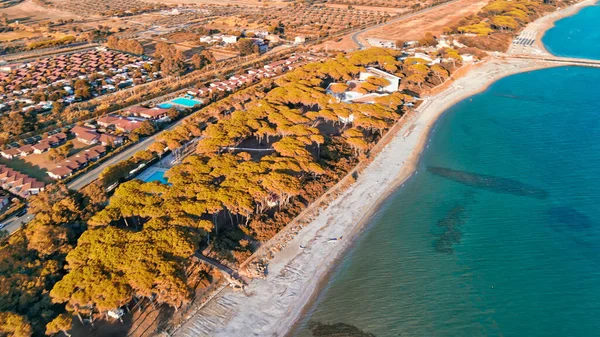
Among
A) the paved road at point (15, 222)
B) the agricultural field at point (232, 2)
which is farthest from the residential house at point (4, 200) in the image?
the agricultural field at point (232, 2)

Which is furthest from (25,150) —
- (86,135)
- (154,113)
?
(154,113)

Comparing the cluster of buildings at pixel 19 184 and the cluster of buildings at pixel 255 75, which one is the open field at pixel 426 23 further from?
the cluster of buildings at pixel 19 184

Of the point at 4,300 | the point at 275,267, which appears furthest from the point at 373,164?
the point at 4,300

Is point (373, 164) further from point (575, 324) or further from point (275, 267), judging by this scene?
point (575, 324)

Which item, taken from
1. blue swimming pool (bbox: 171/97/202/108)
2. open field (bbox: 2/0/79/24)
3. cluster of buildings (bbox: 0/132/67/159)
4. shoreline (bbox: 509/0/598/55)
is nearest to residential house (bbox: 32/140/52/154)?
cluster of buildings (bbox: 0/132/67/159)

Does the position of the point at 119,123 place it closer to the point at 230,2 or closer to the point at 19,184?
the point at 19,184
